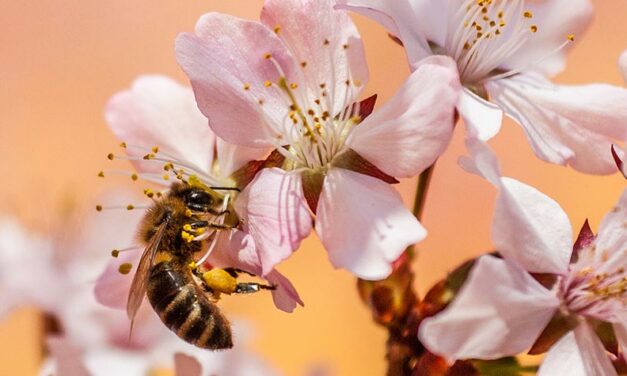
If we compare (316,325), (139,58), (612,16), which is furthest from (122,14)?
(612,16)

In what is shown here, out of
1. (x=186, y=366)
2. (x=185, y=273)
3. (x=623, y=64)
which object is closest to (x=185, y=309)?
(x=185, y=273)

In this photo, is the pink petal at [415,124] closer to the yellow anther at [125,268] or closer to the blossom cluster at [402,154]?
the blossom cluster at [402,154]

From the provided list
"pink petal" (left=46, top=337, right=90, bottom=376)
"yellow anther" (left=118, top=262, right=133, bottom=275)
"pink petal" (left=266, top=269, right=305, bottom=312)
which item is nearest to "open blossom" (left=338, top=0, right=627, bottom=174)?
"pink petal" (left=266, top=269, right=305, bottom=312)

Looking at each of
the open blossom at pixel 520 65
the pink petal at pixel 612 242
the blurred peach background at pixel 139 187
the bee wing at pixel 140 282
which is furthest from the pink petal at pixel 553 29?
the blurred peach background at pixel 139 187

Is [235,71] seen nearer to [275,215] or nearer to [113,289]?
[275,215]

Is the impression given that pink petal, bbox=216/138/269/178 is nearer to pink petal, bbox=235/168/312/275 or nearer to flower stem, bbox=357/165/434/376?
pink petal, bbox=235/168/312/275
